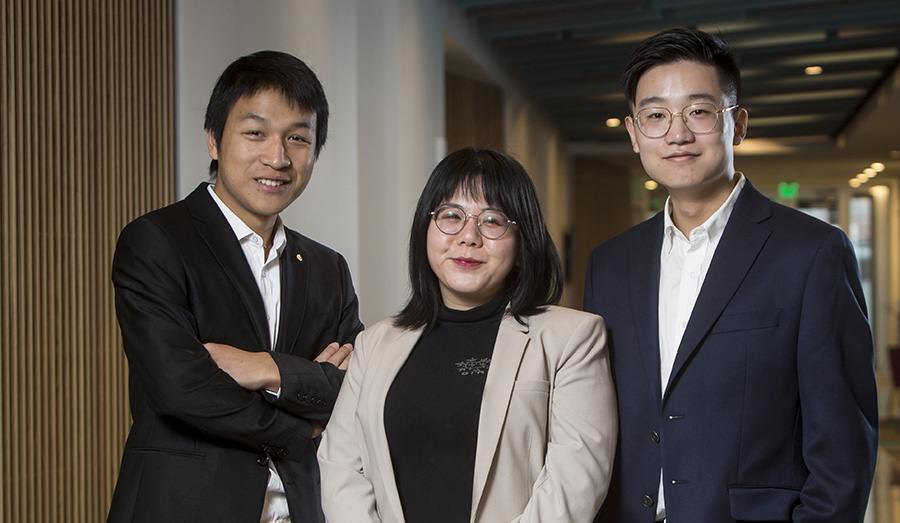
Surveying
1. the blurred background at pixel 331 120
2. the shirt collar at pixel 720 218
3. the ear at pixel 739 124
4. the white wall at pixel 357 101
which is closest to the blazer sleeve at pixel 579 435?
the shirt collar at pixel 720 218

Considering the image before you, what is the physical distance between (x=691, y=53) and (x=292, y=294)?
1276mm

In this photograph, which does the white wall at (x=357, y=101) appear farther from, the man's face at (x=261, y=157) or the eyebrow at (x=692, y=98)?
the eyebrow at (x=692, y=98)

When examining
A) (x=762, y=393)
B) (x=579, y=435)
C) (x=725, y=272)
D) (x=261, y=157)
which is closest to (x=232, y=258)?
→ (x=261, y=157)

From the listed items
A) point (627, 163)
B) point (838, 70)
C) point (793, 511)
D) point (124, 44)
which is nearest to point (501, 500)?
point (793, 511)

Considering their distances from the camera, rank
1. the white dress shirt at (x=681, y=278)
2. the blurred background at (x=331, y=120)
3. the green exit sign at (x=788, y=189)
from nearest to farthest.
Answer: the white dress shirt at (x=681, y=278), the blurred background at (x=331, y=120), the green exit sign at (x=788, y=189)

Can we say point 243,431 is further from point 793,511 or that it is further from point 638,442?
point 793,511

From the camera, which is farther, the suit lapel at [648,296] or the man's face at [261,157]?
the man's face at [261,157]

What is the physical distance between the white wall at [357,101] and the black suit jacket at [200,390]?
1647 millimetres

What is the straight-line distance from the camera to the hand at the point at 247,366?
208 cm

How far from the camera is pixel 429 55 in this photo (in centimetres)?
688

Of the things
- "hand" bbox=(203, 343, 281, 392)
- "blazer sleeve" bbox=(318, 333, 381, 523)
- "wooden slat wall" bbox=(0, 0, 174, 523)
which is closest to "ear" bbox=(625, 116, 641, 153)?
"blazer sleeve" bbox=(318, 333, 381, 523)

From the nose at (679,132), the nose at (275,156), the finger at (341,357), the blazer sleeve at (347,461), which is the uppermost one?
the nose at (679,132)

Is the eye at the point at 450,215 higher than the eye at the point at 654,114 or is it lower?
lower

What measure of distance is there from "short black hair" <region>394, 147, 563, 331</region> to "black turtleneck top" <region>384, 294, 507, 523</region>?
0.24ft
